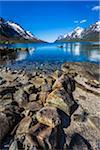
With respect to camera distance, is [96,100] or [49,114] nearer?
[49,114]

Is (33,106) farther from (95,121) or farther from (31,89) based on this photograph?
(95,121)

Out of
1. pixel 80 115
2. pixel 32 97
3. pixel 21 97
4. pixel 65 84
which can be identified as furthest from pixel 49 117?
pixel 65 84

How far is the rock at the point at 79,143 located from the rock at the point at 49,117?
115cm

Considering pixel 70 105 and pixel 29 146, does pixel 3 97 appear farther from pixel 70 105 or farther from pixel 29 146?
pixel 29 146

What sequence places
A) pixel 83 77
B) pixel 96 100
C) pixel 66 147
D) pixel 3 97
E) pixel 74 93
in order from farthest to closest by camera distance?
pixel 83 77 < pixel 74 93 < pixel 96 100 < pixel 3 97 < pixel 66 147

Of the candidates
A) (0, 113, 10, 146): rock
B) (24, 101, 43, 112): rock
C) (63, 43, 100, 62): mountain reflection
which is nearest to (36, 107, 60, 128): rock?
(24, 101, 43, 112): rock

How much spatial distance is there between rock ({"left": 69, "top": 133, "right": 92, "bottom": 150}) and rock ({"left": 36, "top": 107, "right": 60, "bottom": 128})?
1148 mm

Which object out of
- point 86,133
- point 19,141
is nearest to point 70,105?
point 86,133

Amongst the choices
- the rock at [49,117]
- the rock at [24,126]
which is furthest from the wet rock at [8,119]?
the rock at [49,117]

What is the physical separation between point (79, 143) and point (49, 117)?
6.32ft

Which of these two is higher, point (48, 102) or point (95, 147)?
point (48, 102)

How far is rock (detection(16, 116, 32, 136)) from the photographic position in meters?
11.9

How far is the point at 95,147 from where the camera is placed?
38.7 feet

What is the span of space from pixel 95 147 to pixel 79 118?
287 cm
